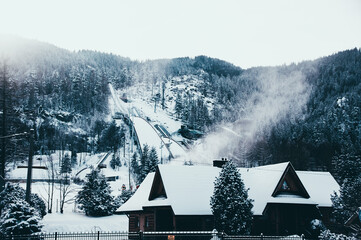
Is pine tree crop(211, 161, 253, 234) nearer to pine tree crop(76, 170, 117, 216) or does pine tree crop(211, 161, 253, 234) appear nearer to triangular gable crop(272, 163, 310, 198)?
triangular gable crop(272, 163, 310, 198)

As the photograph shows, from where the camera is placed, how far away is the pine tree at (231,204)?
26281 millimetres

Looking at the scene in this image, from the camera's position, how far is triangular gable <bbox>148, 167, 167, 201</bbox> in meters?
32.6

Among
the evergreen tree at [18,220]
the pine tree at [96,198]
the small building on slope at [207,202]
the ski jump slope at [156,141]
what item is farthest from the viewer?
the ski jump slope at [156,141]

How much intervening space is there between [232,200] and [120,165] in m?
93.0

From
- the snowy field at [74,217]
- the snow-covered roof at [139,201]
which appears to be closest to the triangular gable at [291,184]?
the snow-covered roof at [139,201]

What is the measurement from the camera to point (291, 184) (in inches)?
1302

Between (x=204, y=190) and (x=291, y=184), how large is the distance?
7857mm

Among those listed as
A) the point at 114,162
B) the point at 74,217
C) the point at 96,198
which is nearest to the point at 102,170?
the point at 114,162

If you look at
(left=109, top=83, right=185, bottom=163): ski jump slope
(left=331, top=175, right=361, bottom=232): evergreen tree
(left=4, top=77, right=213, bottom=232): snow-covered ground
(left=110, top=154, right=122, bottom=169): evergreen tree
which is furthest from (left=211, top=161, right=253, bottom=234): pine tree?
(left=110, top=154, right=122, bottom=169): evergreen tree

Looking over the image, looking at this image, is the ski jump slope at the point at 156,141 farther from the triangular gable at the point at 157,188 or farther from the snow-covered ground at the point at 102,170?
the triangular gable at the point at 157,188

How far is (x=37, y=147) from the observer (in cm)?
14000

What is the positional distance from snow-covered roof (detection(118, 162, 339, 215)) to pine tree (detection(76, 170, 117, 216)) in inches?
710

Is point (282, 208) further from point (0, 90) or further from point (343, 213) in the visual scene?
point (0, 90)

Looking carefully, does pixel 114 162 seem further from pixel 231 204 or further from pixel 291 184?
pixel 231 204
